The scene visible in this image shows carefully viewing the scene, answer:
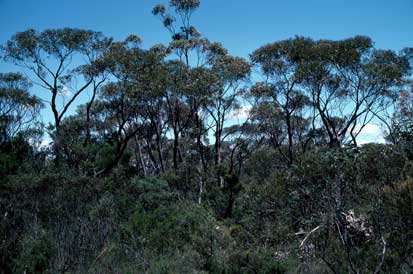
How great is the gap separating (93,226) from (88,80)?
878 centimetres

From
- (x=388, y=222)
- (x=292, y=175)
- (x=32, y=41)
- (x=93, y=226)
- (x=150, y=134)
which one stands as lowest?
(x=93, y=226)

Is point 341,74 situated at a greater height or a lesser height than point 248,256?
greater

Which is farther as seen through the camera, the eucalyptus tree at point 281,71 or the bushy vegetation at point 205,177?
the eucalyptus tree at point 281,71

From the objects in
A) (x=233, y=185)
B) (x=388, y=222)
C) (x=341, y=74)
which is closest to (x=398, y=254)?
(x=388, y=222)

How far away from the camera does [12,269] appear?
598 centimetres

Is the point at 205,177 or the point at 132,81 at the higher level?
the point at 132,81

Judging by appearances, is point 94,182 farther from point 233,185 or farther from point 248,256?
point 248,256

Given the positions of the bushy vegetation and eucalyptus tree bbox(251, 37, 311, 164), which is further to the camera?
eucalyptus tree bbox(251, 37, 311, 164)

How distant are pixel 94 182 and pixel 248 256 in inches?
240

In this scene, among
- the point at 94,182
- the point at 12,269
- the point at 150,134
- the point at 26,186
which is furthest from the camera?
the point at 150,134

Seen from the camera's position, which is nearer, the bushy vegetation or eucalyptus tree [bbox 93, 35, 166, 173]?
the bushy vegetation

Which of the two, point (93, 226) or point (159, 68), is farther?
point (159, 68)

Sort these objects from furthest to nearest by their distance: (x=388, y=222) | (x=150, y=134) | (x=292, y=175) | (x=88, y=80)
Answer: (x=150, y=134) → (x=88, y=80) → (x=292, y=175) → (x=388, y=222)

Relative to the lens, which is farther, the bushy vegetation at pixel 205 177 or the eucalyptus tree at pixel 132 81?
the eucalyptus tree at pixel 132 81
